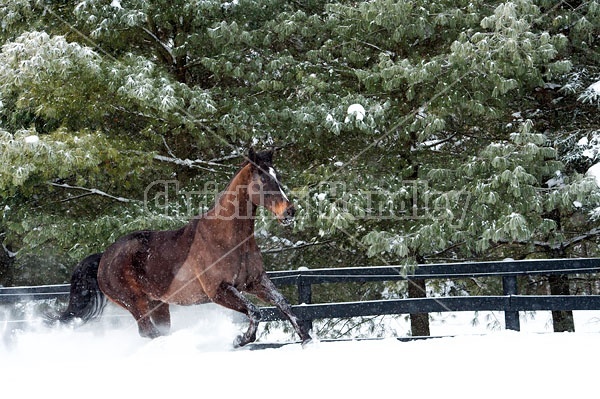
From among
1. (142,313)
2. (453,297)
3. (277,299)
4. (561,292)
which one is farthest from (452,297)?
(561,292)

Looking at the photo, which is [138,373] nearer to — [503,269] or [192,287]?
[192,287]

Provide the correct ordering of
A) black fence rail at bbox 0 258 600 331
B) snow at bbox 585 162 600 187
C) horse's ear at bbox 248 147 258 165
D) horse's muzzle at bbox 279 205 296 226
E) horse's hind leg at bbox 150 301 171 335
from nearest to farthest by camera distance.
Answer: horse's muzzle at bbox 279 205 296 226, horse's ear at bbox 248 147 258 165, black fence rail at bbox 0 258 600 331, horse's hind leg at bbox 150 301 171 335, snow at bbox 585 162 600 187

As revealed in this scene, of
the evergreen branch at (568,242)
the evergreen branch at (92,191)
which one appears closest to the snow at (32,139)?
the evergreen branch at (92,191)

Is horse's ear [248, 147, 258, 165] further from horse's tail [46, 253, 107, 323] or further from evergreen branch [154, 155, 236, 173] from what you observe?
evergreen branch [154, 155, 236, 173]

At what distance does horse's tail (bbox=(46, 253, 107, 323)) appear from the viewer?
27.1 feet

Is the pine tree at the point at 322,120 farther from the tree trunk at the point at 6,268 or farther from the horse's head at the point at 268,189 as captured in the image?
the tree trunk at the point at 6,268

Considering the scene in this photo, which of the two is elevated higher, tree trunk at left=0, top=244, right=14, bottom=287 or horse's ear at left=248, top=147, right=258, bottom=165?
horse's ear at left=248, top=147, right=258, bottom=165

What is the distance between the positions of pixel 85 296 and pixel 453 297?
4.32 metres

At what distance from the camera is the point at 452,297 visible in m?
7.91

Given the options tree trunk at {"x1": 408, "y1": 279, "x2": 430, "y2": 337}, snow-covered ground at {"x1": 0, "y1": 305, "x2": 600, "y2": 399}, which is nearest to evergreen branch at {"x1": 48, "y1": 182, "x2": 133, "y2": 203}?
snow-covered ground at {"x1": 0, "y1": 305, "x2": 600, "y2": 399}

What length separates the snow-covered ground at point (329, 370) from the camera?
4.62 metres

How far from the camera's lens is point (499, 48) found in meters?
9.20

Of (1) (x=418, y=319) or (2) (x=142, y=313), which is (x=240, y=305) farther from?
(1) (x=418, y=319)

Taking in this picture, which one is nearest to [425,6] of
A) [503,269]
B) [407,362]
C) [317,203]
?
[317,203]
